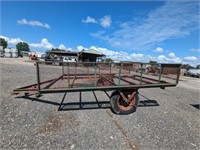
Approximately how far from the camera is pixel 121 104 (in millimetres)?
4422

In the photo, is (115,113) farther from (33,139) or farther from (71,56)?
(71,56)

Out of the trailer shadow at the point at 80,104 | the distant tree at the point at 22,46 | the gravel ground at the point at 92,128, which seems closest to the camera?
the gravel ground at the point at 92,128

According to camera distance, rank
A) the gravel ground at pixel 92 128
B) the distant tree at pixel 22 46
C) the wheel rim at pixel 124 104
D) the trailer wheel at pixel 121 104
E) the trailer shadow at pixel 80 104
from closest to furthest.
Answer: the gravel ground at pixel 92 128, the trailer wheel at pixel 121 104, the wheel rim at pixel 124 104, the trailer shadow at pixel 80 104, the distant tree at pixel 22 46

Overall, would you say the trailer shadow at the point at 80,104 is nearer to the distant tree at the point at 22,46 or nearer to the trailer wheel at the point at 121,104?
the trailer wheel at the point at 121,104

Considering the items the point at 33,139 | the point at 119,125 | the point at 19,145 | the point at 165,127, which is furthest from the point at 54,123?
the point at 165,127

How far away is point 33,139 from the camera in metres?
2.80

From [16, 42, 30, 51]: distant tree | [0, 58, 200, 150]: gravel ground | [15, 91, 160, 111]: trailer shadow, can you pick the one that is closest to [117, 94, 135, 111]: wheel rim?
[0, 58, 200, 150]: gravel ground

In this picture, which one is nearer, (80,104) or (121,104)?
(121,104)

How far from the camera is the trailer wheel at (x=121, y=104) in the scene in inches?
164

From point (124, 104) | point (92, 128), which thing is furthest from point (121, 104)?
point (92, 128)

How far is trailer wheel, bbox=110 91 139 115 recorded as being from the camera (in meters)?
4.16

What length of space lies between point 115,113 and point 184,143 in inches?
75.7

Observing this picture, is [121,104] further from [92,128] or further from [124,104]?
[92,128]

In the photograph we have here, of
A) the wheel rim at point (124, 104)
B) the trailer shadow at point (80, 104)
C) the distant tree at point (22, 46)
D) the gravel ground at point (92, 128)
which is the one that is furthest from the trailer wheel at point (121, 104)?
the distant tree at point (22, 46)
